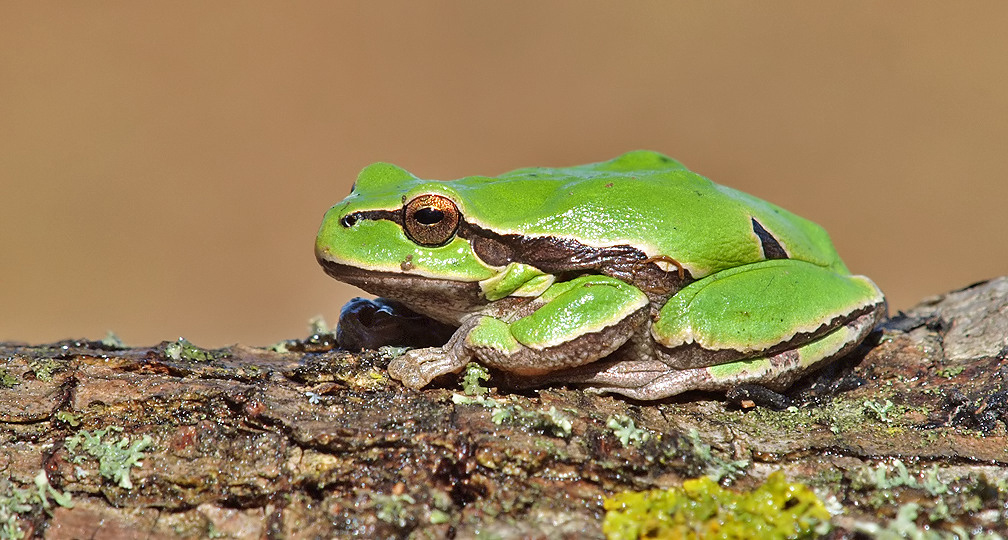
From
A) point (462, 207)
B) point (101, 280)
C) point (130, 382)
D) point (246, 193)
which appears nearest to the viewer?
point (130, 382)

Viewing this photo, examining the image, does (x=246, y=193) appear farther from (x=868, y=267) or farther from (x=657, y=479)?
(x=657, y=479)

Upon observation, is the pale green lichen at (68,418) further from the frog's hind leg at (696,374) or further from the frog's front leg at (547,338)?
the frog's hind leg at (696,374)

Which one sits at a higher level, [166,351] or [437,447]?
[166,351]

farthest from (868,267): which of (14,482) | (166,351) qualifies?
(14,482)

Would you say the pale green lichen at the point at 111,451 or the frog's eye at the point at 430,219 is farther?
the frog's eye at the point at 430,219


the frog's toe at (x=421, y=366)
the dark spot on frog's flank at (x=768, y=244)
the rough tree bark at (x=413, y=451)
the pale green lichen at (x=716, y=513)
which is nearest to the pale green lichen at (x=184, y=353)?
the rough tree bark at (x=413, y=451)

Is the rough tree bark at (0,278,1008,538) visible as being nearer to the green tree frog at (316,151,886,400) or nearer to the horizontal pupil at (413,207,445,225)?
the green tree frog at (316,151,886,400)

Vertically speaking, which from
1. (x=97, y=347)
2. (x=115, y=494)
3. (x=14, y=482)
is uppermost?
(x=97, y=347)
